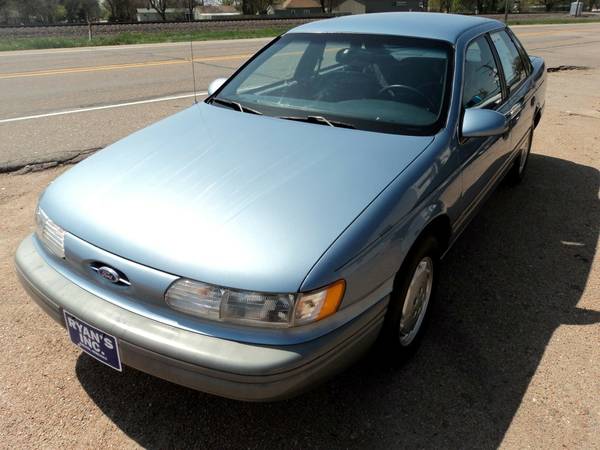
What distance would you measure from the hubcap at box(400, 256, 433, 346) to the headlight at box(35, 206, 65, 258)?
1.58 meters

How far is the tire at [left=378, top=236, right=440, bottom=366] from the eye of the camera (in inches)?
94.7

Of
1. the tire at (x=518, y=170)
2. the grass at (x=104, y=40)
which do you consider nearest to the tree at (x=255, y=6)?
the grass at (x=104, y=40)

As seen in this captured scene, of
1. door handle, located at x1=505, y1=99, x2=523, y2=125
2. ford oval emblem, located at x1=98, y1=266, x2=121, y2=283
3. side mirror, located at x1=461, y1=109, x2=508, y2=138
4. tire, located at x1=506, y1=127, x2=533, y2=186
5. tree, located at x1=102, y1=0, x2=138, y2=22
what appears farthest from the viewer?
tree, located at x1=102, y1=0, x2=138, y2=22

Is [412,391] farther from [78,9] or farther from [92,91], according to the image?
[78,9]

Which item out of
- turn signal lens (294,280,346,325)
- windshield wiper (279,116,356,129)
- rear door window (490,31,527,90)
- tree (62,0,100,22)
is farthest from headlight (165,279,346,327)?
tree (62,0,100,22)

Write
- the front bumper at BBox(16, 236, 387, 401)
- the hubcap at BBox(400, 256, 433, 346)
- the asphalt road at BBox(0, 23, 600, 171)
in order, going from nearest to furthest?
the front bumper at BBox(16, 236, 387, 401) → the hubcap at BBox(400, 256, 433, 346) → the asphalt road at BBox(0, 23, 600, 171)

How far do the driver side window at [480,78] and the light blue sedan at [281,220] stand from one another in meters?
0.02

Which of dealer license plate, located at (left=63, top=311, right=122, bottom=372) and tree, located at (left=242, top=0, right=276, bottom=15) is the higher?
tree, located at (left=242, top=0, right=276, bottom=15)

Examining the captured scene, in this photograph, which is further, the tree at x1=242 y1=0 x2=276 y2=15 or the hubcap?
the tree at x1=242 y1=0 x2=276 y2=15

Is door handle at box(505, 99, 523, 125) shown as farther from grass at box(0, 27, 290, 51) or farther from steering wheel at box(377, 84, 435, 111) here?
grass at box(0, 27, 290, 51)

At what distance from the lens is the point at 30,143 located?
612 centimetres

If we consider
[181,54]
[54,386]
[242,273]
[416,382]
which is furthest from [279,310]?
[181,54]

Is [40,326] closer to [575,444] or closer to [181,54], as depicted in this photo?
[575,444]

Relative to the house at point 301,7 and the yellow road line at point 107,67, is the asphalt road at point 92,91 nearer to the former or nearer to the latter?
the yellow road line at point 107,67
